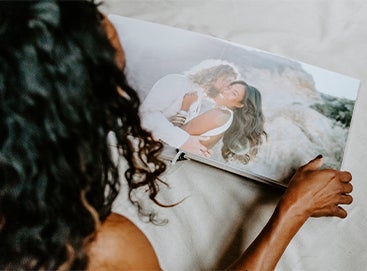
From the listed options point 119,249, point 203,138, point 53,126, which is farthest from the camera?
point 203,138

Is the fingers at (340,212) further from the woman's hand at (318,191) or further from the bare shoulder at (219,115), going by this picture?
the bare shoulder at (219,115)

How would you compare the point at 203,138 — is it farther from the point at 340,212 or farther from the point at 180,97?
the point at 340,212

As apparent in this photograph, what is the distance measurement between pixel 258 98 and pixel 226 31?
0.52 ft

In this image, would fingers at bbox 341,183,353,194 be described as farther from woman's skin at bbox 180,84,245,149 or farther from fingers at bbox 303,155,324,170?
woman's skin at bbox 180,84,245,149

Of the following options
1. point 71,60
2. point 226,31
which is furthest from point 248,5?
point 71,60

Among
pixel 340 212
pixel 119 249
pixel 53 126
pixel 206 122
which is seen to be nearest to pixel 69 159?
pixel 53 126

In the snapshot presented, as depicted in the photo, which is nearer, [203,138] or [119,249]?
[119,249]

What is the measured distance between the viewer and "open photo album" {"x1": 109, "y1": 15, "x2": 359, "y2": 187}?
65cm

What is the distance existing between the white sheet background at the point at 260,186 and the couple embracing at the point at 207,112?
0.04 metres

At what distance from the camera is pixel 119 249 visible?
54 centimetres

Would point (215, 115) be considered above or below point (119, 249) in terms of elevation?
above

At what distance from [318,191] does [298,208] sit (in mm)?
38

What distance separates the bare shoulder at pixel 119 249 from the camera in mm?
532

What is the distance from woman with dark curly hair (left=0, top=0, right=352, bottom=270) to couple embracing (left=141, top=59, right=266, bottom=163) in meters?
0.06
